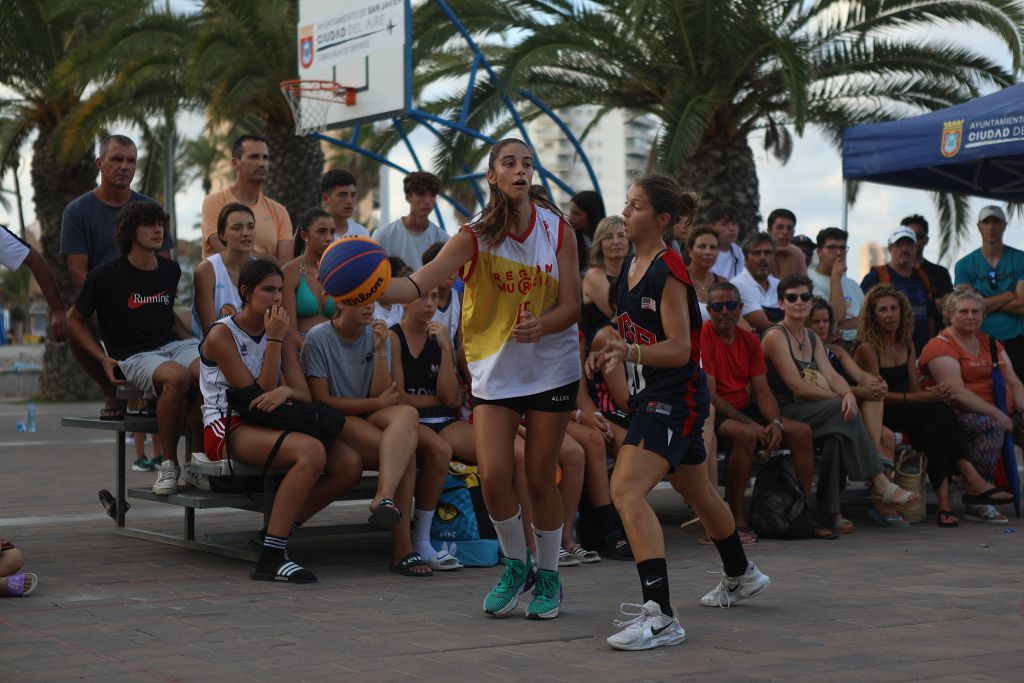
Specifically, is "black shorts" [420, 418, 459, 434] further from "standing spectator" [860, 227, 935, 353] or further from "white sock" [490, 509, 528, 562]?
"standing spectator" [860, 227, 935, 353]

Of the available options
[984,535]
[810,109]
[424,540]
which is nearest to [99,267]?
[424,540]

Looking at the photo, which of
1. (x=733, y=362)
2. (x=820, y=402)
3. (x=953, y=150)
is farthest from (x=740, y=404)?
(x=953, y=150)

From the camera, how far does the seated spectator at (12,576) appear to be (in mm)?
6281

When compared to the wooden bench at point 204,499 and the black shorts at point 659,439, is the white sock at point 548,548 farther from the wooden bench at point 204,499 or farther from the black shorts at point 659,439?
the wooden bench at point 204,499

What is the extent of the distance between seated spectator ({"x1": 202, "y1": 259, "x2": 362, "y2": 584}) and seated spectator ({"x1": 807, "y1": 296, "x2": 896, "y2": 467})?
4098mm

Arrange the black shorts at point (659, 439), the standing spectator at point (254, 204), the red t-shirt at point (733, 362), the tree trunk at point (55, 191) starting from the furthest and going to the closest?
the tree trunk at point (55, 191) < the standing spectator at point (254, 204) < the red t-shirt at point (733, 362) < the black shorts at point (659, 439)

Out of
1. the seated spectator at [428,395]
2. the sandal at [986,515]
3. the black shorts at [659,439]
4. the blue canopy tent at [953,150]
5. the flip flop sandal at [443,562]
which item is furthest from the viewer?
the blue canopy tent at [953,150]

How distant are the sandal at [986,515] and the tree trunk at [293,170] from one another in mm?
14860

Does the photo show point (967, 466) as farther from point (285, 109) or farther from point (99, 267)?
point (285, 109)

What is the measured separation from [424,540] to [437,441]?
1.93 feet

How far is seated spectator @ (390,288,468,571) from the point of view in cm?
759

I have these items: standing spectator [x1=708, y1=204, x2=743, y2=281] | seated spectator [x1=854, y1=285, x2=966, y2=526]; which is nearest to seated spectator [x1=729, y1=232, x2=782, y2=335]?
standing spectator [x1=708, y1=204, x2=743, y2=281]

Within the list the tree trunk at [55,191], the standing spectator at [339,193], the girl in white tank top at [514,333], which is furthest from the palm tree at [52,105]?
the girl in white tank top at [514,333]

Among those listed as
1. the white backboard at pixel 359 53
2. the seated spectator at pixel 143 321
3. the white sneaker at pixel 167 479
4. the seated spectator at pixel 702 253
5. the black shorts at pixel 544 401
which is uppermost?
the white backboard at pixel 359 53
